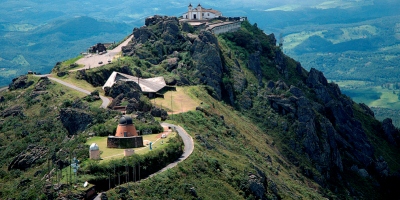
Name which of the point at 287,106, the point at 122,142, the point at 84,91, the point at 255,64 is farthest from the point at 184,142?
the point at 255,64

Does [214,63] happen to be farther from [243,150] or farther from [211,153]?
[211,153]

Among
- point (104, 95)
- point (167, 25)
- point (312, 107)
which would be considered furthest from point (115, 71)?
point (312, 107)

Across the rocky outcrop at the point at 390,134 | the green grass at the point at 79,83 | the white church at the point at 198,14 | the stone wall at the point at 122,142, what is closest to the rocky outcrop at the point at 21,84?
the green grass at the point at 79,83

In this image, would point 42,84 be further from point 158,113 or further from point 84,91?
point 158,113

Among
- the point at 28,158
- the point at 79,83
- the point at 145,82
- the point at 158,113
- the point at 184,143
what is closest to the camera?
the point at 28,158

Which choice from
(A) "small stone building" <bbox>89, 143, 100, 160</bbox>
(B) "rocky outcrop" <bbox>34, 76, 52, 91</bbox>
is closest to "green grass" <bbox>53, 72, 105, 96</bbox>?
(B) "rocky outcrop" <bbox>34, 76, 52, 91</bbox>
